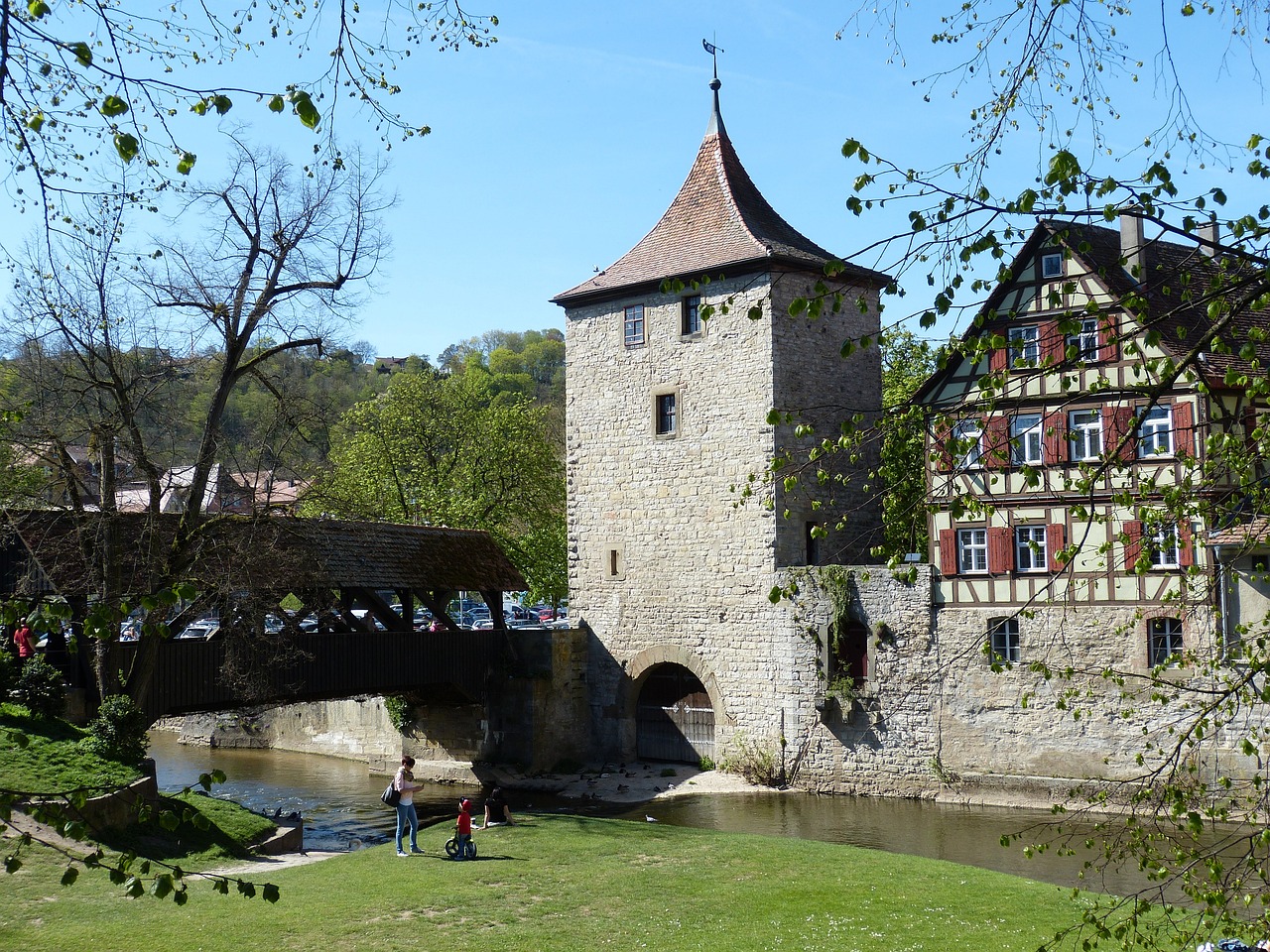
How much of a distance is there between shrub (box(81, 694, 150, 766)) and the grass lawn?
2.71 meters

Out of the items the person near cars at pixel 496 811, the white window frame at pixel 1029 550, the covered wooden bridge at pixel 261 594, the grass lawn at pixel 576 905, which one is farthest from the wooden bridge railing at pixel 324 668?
the white window frame at pixel 1029 550

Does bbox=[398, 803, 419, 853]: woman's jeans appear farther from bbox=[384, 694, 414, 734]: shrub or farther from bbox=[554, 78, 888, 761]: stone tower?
bbox=[384, 694, 414, 734]: shrub

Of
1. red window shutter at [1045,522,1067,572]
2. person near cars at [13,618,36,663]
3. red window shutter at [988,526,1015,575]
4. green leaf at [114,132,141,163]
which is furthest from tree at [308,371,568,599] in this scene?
green leaf at [114,132,141,163]

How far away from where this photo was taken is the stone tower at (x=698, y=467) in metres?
20.7

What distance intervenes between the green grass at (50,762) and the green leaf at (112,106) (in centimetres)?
993

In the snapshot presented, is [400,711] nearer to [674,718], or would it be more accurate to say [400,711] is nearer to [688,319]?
[674,718]

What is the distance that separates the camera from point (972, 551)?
1886cm

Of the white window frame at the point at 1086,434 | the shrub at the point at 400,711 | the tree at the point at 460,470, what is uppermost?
the tree at the point at 460,470

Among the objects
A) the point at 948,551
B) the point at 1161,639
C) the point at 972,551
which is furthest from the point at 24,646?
the point at 1161,639

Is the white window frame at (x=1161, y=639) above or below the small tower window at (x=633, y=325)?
below

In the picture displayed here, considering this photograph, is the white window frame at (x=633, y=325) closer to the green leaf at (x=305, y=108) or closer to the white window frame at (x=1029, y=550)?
the white window frame at (x=1029, y=550)

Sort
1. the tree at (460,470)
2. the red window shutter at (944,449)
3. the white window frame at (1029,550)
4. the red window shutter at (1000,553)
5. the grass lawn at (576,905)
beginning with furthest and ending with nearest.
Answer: the tree at (460,470) → the red window shutter at (1000,553) → the white window frame at (1029,550) → the grass lawn at (576,905) → the red window shutter at (944,449)

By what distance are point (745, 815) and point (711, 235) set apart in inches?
405

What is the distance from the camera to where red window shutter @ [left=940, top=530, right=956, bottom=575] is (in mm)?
18969
